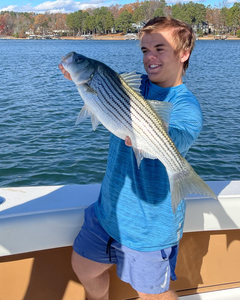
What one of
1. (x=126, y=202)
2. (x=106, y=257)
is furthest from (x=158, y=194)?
(x=106, y=257)

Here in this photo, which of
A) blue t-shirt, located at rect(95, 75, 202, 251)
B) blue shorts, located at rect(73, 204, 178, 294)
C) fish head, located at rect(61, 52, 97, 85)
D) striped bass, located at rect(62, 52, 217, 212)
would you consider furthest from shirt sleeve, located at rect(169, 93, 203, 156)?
blue shorts, located at rect(73, 204, 178, 294)

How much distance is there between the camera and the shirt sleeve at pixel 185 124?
2070mm

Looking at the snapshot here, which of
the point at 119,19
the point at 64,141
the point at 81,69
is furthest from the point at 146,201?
the point at 119,19

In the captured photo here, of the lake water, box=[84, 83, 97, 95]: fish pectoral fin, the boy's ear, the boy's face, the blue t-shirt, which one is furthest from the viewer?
the lake water

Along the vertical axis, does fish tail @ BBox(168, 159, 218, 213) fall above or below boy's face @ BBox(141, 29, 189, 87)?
below

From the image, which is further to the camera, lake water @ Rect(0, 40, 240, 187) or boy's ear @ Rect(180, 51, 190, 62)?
lake water @ Rect(0, 40, 240, 187)

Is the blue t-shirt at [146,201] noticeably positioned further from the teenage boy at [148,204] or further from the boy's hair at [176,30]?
the boy's hair at [176,30]

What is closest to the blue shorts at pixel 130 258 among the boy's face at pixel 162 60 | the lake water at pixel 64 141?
the boy's face at pixel 162 60

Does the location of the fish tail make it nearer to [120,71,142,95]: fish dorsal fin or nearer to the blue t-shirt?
the blue t-shirt

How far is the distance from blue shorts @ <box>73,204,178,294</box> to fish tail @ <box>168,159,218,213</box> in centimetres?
49

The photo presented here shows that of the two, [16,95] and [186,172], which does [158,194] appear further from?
[16,95]

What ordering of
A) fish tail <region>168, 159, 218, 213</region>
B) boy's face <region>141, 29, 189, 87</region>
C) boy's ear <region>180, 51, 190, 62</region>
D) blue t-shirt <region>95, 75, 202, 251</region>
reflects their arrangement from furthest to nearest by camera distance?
1. boy's ear <region>180, 51, 190, 62</region>
2. boy's face <region>141, 29, 189, 87</region>
3. blue t-shirt <region>95, 75, 202, 251</region>
4. fish tail <region>168, 159, 218, 213</region>

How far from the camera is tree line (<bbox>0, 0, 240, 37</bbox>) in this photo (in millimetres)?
123594

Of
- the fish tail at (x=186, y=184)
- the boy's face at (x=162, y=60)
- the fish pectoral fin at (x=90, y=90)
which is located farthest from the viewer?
the boy's face at (x=162, y=60)
